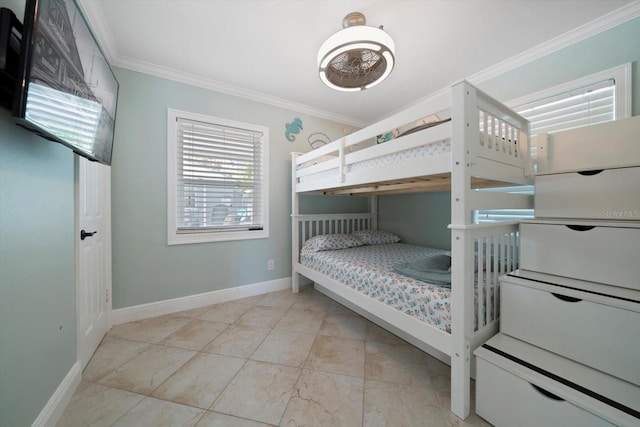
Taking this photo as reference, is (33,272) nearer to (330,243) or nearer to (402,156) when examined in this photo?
(402,156)

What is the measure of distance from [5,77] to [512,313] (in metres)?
2.38

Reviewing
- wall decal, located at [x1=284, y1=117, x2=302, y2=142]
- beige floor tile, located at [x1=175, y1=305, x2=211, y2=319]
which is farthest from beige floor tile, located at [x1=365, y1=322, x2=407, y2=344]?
wall decal, located at [x1=284, y1=117, x2=302, y2=142]

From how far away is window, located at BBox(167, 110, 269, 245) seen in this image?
2180mm

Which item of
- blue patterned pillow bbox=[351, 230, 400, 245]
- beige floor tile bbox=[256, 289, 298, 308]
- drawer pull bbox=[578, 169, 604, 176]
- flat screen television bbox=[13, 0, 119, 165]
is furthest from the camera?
blue patterned pillow bbox=[351, 230, 400, 245]

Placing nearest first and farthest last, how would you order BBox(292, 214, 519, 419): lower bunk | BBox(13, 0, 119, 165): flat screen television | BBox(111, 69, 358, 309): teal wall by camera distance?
BBox(13, 0, 119, 165): flat screen television < BBox(292, 214, 519, 419): lower bunk < BBox(111, 69, 358, 309): teal wall

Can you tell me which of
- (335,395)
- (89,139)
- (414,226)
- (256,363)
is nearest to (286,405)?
(335,395)

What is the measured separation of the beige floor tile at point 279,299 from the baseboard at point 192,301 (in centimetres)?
10

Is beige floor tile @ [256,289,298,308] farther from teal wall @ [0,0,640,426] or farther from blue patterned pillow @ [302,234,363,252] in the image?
blue patterned pillow @ [302,234,363,252]

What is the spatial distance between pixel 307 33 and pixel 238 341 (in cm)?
244

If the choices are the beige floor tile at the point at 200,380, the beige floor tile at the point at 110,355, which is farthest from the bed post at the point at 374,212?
the beige floor tile at the point at 110,355

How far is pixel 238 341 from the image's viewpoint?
5.55ft

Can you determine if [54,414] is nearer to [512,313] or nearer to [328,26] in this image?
[512,313]

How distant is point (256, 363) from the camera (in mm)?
1452

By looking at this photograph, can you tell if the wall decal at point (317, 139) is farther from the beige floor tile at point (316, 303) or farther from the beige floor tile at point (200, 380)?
the beige floor tile at point (200, 380)
